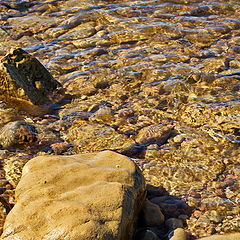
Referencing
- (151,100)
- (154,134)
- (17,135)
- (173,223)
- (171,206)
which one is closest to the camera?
(173,223)

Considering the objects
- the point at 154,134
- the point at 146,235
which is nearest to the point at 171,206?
the point at 146,235

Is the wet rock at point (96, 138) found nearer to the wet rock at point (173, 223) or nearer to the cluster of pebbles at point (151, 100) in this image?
the cluster of pebbles at point (151, 100)

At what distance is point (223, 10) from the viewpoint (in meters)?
9.82

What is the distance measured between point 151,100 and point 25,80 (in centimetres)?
214

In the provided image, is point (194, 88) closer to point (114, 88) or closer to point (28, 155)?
point (114, 88)

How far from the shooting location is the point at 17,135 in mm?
5438

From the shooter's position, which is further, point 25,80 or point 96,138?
point 25,80

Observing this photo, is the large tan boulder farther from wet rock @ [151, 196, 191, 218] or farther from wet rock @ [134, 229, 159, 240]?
wet rock @ [151, 196, 191, 218]

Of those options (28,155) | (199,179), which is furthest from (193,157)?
(28,155)

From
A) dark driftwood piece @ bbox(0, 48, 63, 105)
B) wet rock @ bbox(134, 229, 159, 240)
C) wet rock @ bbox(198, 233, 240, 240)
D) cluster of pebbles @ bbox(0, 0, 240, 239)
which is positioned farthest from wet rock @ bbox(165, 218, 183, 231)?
dark driftwood piece @ bbox(0, 48, 63, 105)

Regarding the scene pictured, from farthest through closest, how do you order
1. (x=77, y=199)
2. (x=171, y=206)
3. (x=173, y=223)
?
(x=171, y=206), (x=173, y=223), (x=77, y=199)

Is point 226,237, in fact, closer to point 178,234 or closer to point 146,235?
point 178,234

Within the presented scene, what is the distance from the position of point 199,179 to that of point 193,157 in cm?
47

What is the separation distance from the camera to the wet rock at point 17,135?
17.6 feet
